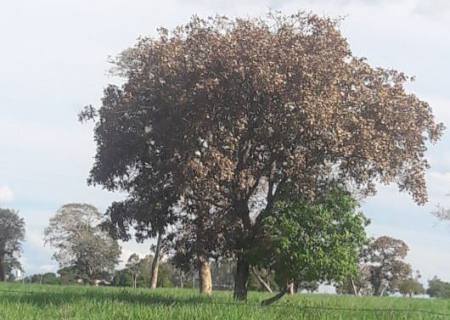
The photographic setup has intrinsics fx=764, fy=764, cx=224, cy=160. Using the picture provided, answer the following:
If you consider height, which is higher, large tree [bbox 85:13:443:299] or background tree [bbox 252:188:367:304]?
large tree [bbox 85:13:443:299]

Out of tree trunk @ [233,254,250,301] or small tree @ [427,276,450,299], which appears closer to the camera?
tree trunk @ [233,254,250,301]

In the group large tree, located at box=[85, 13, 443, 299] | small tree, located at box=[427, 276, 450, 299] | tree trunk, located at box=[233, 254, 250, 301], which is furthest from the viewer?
small tree, located at box=[427, 276, 450, 299]

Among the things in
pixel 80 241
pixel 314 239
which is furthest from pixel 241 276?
pixel 80 241

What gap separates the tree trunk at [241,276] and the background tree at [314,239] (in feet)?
4.25

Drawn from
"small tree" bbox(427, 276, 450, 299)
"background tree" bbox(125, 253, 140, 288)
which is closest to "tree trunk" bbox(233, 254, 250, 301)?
"small tree" bbox(427, 276, 450, 299)

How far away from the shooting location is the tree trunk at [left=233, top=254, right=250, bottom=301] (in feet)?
70.3

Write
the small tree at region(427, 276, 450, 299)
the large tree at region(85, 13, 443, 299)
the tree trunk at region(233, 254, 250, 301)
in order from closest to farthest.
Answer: the large tree at region(85, 13, 443, 299)
the tree trunk at region(233, 254, 250, 301)
the small tree at region(427, 276, 450, 299)

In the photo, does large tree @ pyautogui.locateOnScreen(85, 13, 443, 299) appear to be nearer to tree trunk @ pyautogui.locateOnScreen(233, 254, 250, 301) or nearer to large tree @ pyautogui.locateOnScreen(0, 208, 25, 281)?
tree trunk @ pyautogui.locateOnScreen(233, 254, 250, 301)

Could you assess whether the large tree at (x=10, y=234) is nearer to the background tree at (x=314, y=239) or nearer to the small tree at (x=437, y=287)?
the small tree at (x=437, y=287)

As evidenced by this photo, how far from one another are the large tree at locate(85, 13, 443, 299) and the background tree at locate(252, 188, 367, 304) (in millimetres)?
607

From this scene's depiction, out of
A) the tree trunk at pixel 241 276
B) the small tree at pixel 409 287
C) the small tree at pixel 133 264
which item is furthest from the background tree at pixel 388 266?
the tree trunk at pixel 241 276

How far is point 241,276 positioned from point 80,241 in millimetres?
44324

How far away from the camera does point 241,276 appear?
21.6 metres

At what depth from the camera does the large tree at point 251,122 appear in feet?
62.1
